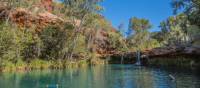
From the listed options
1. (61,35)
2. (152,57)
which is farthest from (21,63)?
(152,57)

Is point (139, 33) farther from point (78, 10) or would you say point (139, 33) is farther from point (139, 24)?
point (78, 10)

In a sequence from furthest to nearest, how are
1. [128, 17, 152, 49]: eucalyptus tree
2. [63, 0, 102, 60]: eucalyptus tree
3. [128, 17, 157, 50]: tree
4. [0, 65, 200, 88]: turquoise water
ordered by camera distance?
[128, 17, 152, 49]: eucalyptus tree, [128, 17, 157, 50]: tree, [63, 0, 102, 60]: eucalyptus tree, [0, 65, 200, 88]: turquoise water

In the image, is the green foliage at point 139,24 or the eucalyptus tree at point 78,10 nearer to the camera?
the eucalyptus tree at point 78,10

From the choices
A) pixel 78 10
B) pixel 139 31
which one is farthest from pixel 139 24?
pixel 78 10

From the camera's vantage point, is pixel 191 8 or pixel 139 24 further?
pixel 139 24

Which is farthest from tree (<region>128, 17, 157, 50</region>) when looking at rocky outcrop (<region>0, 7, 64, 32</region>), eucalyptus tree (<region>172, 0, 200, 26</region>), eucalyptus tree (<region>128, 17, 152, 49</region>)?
eucalyptus tree (<region>172, 0, 200, 26</region>)

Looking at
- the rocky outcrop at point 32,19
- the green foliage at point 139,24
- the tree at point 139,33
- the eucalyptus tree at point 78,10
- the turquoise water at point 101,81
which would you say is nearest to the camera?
the turquoise water at point 101,81

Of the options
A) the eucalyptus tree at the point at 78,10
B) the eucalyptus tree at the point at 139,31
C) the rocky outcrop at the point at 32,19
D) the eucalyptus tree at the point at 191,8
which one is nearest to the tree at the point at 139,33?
the eucalyptus tree at the point at 139,31

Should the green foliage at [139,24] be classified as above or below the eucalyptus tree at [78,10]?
above

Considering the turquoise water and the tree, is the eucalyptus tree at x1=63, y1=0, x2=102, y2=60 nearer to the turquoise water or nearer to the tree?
the turquoise water

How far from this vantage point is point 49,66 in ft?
193

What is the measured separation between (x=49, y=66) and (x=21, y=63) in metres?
7.52

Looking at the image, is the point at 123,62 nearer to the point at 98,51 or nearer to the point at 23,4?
the point at 98,51

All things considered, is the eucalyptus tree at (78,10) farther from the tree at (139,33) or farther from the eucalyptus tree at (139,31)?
the eucalyptus tree at (139,31)
